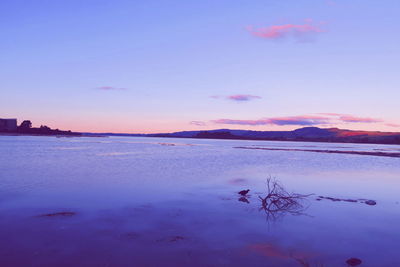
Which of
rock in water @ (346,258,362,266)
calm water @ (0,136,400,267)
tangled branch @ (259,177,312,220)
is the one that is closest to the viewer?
rock in water @ (346,258,362,266)

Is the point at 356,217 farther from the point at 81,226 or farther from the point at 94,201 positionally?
the point at 94,201

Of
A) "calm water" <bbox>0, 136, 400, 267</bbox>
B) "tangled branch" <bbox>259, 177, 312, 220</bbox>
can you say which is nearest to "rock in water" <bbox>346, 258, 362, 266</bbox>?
"calm water" <bbox>0, 136, 400, 267</bbox>

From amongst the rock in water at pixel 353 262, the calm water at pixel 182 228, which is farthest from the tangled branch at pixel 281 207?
the rock in water at pixel 353 262

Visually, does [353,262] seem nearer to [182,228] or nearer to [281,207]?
[182,228]

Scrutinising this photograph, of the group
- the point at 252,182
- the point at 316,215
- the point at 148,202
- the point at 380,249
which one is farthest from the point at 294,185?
the point at 380,249

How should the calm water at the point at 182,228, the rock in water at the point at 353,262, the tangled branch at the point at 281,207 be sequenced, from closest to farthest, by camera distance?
1. the rock in water at the point at 353,262
2. the calm water at the point at 182,228
3. the tangled branch at the point at 281,207

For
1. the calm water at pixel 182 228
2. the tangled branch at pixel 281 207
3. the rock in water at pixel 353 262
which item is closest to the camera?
the rock in water at pixel 353 262

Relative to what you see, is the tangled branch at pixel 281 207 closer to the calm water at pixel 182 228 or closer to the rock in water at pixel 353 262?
the calm water at pixel 182 228

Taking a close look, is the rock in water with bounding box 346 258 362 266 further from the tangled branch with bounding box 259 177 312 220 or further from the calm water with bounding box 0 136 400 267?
the tangled branch with bounding box 259 177 312 220

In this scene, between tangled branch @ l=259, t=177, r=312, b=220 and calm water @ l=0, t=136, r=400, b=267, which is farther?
tangled branch @ l=259, t=177, r=312, b=220

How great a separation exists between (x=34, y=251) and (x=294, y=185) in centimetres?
1898

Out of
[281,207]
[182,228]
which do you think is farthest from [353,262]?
[281,207]

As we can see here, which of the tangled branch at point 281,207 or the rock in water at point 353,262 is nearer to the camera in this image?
the rock in water at point 353,262

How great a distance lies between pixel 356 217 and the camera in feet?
43.4
